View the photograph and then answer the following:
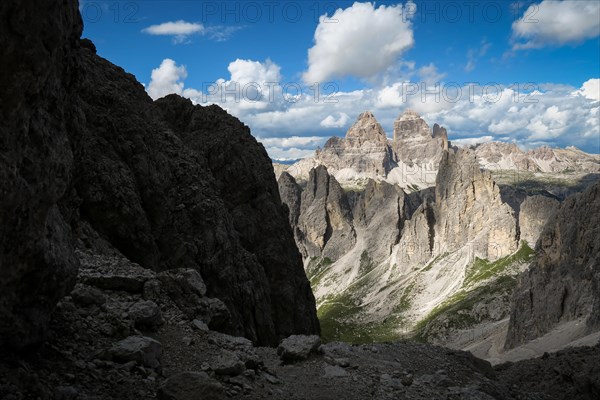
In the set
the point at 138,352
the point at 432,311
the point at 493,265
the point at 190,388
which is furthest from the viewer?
the point at 493,265

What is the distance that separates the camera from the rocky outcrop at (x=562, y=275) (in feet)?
253

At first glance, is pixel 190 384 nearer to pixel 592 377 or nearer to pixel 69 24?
pixel 69 24

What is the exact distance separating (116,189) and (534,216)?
6847 inches

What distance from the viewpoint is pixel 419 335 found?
446 feet

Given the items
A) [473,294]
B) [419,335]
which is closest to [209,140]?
[419,335]

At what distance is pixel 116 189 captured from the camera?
33.4 m

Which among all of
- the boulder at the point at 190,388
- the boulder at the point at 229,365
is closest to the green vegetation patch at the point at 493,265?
the boulder at the point at 229,365

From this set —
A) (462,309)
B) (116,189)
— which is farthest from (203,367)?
(462,309)

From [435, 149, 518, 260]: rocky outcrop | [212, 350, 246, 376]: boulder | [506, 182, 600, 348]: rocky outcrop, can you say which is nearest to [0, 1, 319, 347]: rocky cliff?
[212, 350, 246, 376]: boulder

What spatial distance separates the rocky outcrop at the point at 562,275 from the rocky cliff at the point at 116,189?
1789 inches

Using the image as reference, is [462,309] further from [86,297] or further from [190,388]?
[190,388]

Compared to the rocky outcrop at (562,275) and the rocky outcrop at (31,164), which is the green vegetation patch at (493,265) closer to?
the rocky outcrop at (562,275)

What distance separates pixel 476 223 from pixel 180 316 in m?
195

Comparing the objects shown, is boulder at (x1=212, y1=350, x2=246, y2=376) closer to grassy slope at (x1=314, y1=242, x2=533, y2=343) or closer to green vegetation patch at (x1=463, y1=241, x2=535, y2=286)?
grassy slope at (x1=314, y1=242, x2=533, y2=343)
